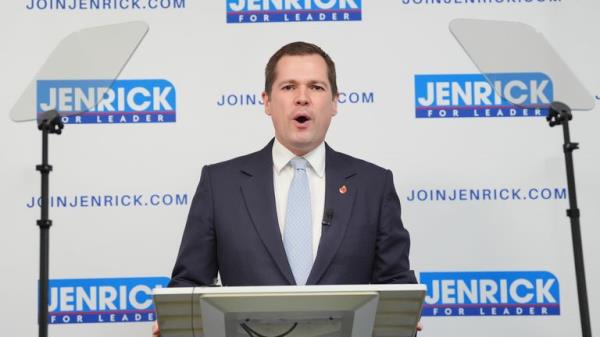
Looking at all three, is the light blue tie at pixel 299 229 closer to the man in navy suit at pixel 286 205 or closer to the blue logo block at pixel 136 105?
the man in navy suit at pixel 286 205

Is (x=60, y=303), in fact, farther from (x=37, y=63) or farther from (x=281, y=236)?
(x=281, y=236)

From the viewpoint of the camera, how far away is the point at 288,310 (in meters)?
1.51

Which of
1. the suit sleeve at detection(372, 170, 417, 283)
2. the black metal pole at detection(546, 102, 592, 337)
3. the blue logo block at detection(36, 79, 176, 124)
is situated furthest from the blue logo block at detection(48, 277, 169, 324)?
the black metal pole at detection(546, 102, 592, 337)

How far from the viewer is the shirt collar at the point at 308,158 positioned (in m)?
2.58

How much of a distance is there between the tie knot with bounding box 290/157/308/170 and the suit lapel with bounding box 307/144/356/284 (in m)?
0.09

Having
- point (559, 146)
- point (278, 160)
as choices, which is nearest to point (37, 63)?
point (278, 160)

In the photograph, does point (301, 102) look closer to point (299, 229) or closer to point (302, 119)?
point (302, 119)

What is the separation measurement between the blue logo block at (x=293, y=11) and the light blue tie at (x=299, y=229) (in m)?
1.16

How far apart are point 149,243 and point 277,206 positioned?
107 cm

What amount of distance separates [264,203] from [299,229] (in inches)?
6.3

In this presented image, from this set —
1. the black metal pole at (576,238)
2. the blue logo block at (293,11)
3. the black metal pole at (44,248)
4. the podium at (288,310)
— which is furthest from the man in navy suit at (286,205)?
the blue logo block at (293,11)

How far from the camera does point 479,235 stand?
11.0 ft

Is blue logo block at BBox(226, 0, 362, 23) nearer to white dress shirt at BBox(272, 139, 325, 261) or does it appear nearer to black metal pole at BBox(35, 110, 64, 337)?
white dress shirt at BBox(272, 139, 325, 261)

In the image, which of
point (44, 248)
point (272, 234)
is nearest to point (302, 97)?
point (272, 234)
